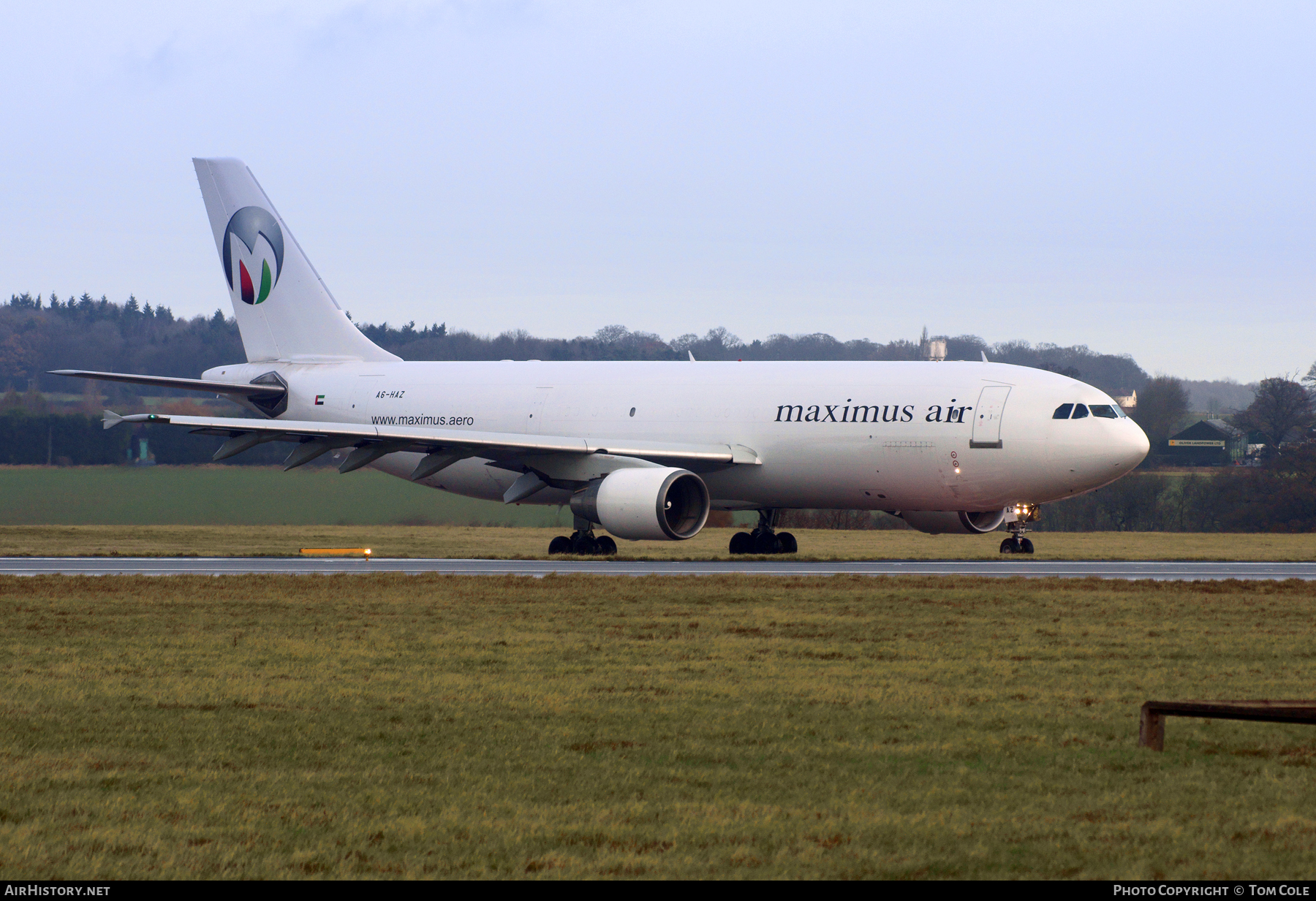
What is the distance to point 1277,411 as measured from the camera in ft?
221

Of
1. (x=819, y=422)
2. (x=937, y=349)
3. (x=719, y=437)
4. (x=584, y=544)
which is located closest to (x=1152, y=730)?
(x=819, y=422)

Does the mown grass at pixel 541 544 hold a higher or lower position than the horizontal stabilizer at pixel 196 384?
lower

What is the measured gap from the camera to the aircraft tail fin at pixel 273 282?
38094 millimetres

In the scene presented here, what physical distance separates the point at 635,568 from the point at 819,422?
5158 mm

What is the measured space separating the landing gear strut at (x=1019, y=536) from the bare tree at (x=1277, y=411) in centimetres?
3970

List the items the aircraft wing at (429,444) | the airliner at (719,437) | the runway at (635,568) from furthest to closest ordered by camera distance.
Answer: the aircraft wing at (429,444), the airliner at (719,437), the runway at (635,568)

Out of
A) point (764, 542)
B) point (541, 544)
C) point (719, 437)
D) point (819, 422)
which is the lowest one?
point (541, 544)

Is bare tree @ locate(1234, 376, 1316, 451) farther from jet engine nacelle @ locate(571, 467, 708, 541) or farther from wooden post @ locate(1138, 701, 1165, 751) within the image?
wooden post @ locate(1138, 701, 1165, 751)

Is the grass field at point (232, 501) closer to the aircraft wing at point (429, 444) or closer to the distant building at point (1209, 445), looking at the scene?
the aircraft wing at point (429, 444)

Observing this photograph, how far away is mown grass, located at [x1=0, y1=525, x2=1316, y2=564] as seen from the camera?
31.2 m

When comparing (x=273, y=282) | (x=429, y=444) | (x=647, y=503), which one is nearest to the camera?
(x=647, y=503)

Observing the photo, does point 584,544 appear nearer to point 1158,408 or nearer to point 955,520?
point 955,520

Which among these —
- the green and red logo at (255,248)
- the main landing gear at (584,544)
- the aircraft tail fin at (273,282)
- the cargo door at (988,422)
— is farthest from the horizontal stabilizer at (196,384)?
the cargo door at (988,422)

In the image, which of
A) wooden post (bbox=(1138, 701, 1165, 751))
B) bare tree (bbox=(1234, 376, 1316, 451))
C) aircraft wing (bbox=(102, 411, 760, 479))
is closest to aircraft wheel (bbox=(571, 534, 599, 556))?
aircraft wing (bbox=(102, 411, 760, 479))
